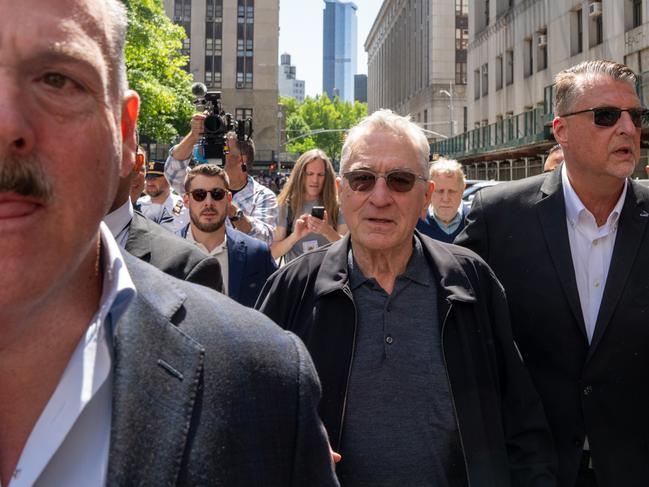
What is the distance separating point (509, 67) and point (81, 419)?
4812 centimetres

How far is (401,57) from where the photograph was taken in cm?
10569

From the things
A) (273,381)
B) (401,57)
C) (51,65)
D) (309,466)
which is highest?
(401,57)

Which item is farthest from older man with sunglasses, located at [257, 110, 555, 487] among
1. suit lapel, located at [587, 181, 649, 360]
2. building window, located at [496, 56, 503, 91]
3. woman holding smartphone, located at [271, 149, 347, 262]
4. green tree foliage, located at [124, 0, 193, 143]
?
building window, located at [496, 56, 503, 91]

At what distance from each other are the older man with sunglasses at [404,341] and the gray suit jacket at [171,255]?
0.28m

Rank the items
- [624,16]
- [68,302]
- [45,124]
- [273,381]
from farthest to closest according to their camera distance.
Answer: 1. [624,16]
2. [273,381]
3. [68,302]
4. [45,124]

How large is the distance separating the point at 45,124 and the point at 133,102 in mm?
337

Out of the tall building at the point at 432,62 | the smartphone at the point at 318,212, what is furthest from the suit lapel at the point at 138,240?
the tall building at the point at 432,62

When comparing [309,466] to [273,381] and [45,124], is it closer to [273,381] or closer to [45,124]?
[273,381]

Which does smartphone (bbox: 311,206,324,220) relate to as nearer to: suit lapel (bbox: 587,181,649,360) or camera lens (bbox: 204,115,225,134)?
camera lens (bbox: 204,115,225,134)

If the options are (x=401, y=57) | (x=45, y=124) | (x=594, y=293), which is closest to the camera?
(x=45, y=124)

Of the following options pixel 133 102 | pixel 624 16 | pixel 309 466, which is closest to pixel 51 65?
pixel 133 102

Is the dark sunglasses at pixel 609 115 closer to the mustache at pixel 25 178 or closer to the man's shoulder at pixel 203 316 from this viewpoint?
the man's shoulder at pixel 203 316

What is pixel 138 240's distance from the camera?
3.11 meters

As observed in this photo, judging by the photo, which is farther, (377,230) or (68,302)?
(377,230)
